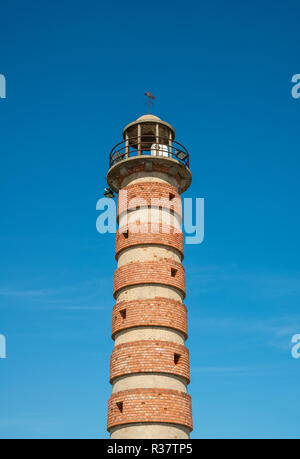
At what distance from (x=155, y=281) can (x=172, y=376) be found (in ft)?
17.1

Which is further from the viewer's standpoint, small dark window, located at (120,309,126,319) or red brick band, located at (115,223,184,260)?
A: red brick band, located at (115,223,184,260)

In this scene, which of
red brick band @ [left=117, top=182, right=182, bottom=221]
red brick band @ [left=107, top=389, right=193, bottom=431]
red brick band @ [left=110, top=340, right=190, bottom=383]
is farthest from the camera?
red brick band @ [left=117, top=182, right=182, bottom=221]

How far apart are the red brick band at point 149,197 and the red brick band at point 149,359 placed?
837 centimetres

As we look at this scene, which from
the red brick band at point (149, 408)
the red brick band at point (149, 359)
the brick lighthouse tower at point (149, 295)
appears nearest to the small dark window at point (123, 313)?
the brick lighthouse tower at point (149, 295)

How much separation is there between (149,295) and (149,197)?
612 centimetres

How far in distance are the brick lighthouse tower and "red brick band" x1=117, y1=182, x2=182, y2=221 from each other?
0.20ft

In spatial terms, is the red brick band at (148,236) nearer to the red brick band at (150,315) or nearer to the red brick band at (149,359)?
the red brick band at (150,315)

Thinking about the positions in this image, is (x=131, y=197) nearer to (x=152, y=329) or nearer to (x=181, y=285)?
(x=181, y=285)

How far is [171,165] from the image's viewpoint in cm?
3114

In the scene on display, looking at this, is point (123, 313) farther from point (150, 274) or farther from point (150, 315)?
point (150, 274)

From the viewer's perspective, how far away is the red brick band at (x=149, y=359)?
84.0 ft

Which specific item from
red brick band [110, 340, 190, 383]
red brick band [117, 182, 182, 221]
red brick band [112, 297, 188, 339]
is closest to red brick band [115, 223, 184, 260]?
red brick band [117, 182, 182, 221]

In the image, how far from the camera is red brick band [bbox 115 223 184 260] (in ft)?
94.5

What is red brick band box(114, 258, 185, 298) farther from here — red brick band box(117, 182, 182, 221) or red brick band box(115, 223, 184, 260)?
red brick band box(117, 182, 182, 221)
